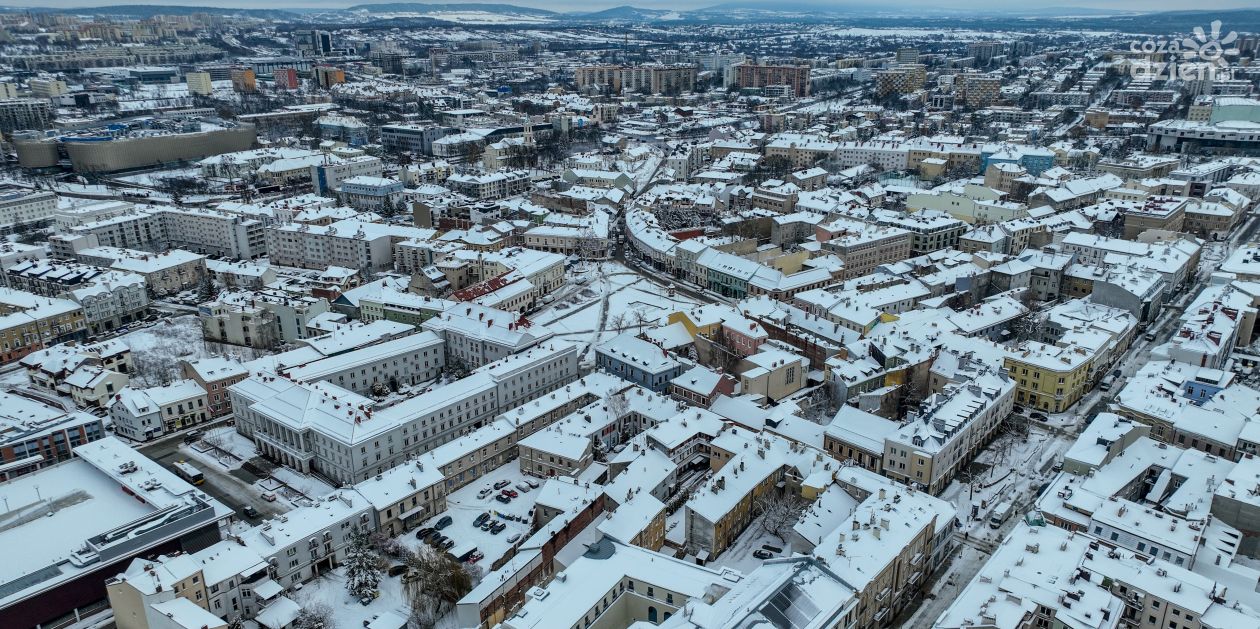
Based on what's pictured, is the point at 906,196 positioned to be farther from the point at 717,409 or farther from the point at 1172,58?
the point at 1172,58

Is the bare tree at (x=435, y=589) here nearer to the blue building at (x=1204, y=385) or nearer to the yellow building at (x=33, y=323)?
the blue building at (x=1204, y=385)

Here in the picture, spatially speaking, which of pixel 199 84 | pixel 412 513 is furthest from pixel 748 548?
pixel 199 84

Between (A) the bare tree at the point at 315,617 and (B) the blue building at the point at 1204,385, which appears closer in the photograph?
(A) the bare tree at the point at 315,617

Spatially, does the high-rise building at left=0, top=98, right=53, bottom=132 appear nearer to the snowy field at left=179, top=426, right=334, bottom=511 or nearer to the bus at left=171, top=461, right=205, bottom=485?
the snowy field at left=179, top=426, right=334, bottom=511

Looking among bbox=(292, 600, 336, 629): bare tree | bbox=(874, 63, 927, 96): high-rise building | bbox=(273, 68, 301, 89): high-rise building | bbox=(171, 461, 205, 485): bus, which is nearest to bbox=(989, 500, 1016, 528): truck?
bbox=(292, 600, 336, 629): bare tree

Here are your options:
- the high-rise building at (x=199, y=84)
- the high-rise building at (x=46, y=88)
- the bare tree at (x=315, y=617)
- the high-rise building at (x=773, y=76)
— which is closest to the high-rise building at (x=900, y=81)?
the high-rise building at (x=773, y=76)

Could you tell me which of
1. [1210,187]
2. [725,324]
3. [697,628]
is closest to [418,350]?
[725,324]
